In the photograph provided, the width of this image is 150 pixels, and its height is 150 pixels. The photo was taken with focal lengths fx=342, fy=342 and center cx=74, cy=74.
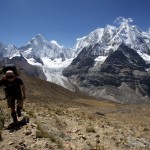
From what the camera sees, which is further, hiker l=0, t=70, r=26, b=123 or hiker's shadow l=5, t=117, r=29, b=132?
hiker l=0, t=70, r=26, b=123

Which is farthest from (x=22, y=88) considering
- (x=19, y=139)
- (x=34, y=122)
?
(x=19, y=139)

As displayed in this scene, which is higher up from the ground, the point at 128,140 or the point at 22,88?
the point at 22,88

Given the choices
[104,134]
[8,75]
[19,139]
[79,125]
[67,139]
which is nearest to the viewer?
[19,139]

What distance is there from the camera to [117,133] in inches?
618

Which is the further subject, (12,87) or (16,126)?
(12,87)

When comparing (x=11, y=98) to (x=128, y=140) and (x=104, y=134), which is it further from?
(x=128, y=140)

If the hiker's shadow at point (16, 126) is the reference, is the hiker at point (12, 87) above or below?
above

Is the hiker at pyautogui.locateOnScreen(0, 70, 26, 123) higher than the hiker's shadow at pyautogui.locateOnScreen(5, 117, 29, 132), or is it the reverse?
the hiker at pyautogui.locateOnScreen(0, 70, 26, 123)

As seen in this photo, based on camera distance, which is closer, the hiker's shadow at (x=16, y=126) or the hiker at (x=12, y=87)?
the hiker's shadow at (x=16, y=126)

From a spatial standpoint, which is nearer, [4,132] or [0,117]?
[4,132]

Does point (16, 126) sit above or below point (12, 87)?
below

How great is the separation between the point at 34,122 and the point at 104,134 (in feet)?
10.3

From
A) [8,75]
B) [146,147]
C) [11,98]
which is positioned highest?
[8,75]

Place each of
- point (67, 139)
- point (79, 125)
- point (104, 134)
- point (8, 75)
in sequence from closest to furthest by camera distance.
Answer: point (67, 139) → point (8, 75) → point (104, 134) → point (79, 125)
